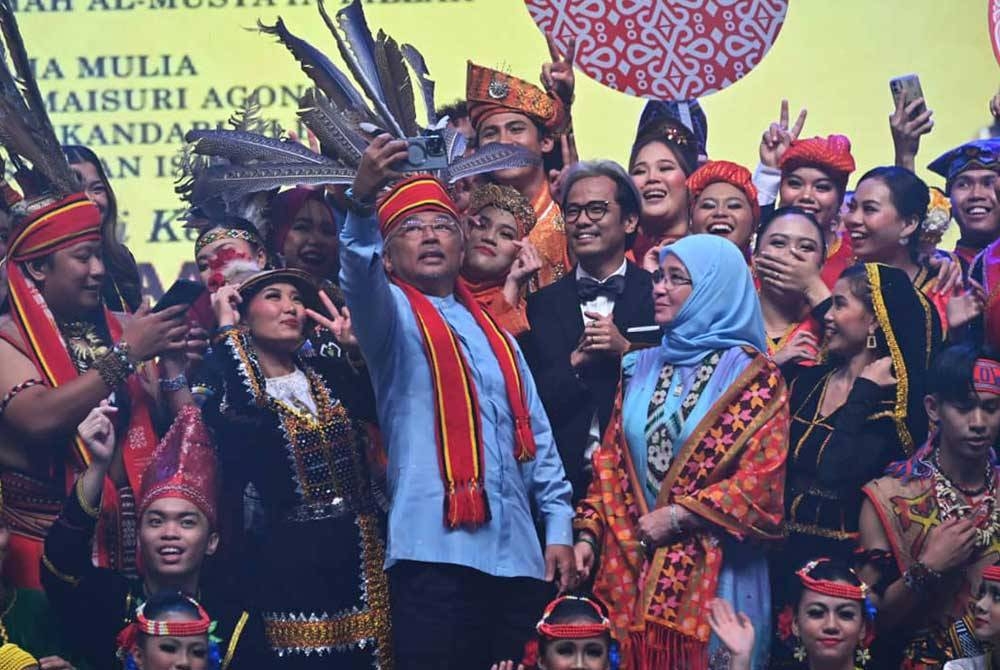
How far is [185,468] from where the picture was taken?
602 cm

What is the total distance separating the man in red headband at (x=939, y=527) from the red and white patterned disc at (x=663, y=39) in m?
1.34

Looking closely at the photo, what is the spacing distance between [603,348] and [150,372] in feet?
4.28

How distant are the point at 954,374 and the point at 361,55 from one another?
1.79m

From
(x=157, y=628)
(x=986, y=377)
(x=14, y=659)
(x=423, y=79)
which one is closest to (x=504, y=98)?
(x=423, y=79)

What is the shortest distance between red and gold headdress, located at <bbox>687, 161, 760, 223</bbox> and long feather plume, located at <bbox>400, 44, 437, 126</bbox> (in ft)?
2.53

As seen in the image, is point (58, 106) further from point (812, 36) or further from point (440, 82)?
point (812, 36)

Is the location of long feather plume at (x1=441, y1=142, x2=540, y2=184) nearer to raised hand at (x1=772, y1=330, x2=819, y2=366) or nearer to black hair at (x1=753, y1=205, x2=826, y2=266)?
black hair at (x1=753, y1=205, x2=826, y2=266)

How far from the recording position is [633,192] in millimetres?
6211

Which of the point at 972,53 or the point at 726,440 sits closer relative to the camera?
the point at 726,440

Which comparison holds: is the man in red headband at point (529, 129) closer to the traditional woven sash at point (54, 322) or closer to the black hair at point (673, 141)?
the black hair at point (673, 141)

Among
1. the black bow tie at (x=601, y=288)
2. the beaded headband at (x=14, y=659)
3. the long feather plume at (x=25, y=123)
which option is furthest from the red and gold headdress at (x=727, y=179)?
the beaded headband at (x=14, y=659)

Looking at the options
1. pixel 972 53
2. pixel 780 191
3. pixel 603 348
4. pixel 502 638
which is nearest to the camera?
pixel 502 638

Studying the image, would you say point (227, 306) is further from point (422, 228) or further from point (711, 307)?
point (711, 307)

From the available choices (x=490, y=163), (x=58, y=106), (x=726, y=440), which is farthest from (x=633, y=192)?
(x=58, y=106)
